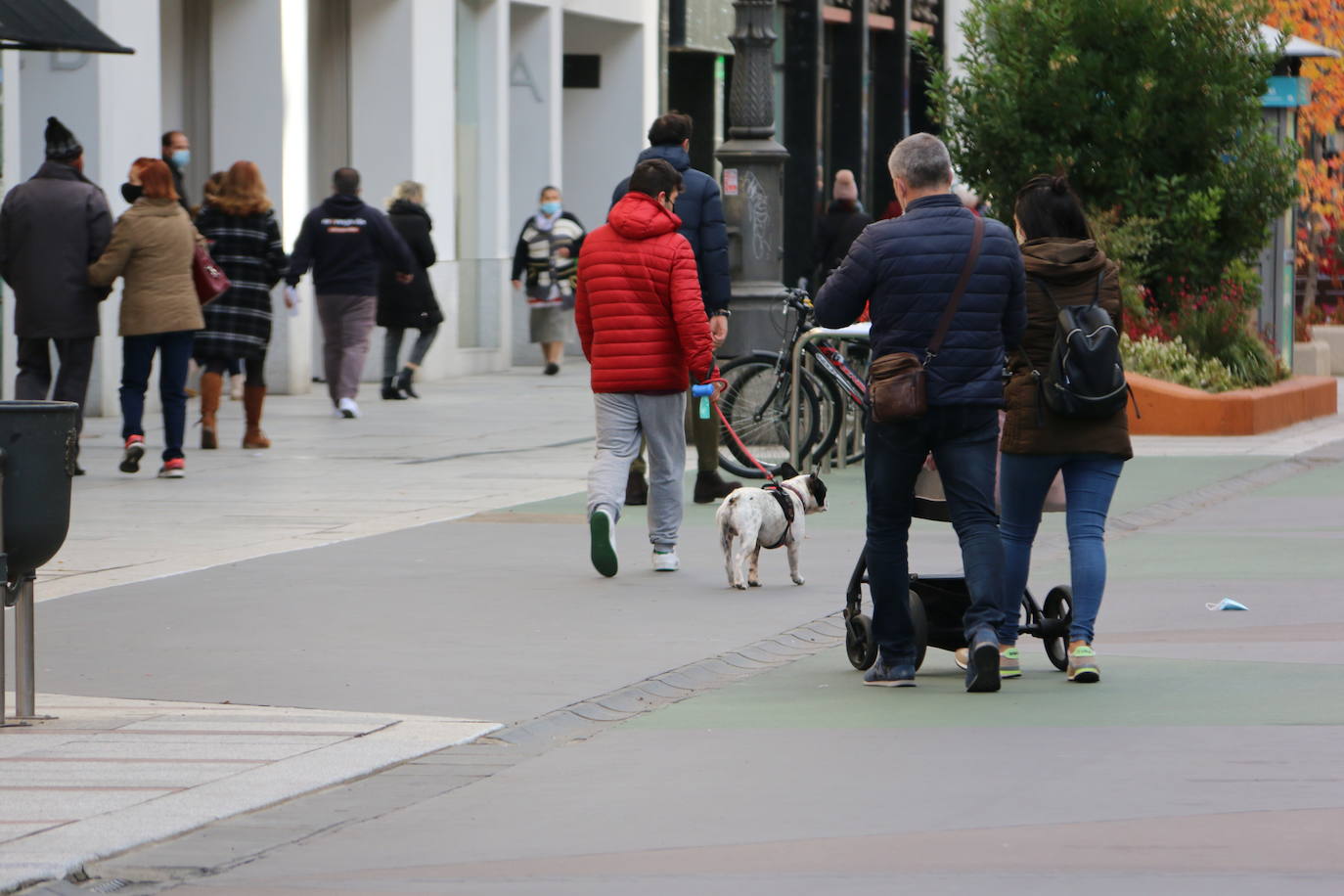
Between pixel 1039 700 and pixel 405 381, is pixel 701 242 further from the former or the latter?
pixel 405 381

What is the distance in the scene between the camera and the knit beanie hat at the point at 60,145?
1466 cm

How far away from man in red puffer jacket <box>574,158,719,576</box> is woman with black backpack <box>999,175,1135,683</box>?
8.65 ft

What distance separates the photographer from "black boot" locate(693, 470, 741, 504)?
45.3 feet

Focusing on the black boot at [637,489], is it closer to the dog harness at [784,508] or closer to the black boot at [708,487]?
the black boot at [708,487]

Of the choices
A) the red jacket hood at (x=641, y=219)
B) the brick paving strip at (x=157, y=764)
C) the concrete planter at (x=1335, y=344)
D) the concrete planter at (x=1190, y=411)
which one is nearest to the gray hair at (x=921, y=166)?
the brick paving strip at (x=157, y=764)

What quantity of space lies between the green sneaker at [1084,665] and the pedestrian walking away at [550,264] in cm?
1737

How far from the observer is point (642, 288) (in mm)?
10852

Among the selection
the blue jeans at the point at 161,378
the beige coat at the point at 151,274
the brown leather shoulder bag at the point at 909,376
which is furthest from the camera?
the blue jeans at the point at 161,378

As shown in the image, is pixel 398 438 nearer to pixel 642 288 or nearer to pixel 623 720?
pixel 642 288

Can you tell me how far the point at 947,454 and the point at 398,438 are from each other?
33.7ft

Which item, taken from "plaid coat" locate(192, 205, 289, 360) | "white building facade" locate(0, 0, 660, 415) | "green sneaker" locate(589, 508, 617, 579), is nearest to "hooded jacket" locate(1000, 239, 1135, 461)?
"green sneaker" locate(589, 508, 617, 579)

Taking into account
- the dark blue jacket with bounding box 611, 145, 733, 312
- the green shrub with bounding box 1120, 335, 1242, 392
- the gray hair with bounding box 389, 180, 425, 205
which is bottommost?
the green shrub with bounding box 1120, 335, 1242, 392

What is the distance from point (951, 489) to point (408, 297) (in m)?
13.8

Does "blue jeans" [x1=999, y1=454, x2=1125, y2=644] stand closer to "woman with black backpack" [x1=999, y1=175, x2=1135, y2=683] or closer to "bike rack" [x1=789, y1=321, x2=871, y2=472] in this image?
"woman with black backpack" [x1=999, y1=175, x2=1135, y2=683]
